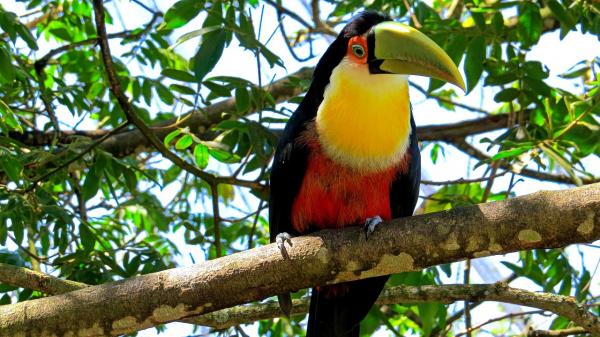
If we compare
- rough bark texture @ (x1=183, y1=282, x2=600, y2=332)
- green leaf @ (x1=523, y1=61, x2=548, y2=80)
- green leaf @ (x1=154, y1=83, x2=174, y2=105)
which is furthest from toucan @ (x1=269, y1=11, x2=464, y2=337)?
green leaf @ (x1=154, y1=83, x2=174, y2=105)

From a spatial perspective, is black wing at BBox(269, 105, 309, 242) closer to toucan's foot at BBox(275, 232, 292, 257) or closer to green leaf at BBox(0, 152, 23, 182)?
toucan's foot at BBox(275, 232, 292, 257)

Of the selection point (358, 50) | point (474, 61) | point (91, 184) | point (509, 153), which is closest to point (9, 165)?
point (91, 184)

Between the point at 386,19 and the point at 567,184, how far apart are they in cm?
244

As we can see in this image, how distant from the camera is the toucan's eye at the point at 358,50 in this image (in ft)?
14.6

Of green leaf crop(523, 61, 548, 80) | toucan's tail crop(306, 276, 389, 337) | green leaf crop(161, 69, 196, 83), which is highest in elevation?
green leaf crop(161, 69, 196, 83)

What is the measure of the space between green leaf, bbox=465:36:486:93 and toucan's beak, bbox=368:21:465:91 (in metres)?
0.71

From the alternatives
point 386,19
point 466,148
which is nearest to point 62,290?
point 386,19

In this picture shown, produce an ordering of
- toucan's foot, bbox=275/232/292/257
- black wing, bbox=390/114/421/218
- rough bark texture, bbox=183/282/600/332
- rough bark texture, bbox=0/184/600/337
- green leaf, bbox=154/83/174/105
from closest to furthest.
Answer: rough bark texture, bbox=0/184/600/337
toucan's foot, bbox=275/232/292/257
rough bark texture, bbox=183/282/600/332
black wing, bbox=390/114/421/218
green leaf, bbox=154/83/174/105

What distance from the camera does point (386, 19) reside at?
455cm

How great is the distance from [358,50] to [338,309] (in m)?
1.45

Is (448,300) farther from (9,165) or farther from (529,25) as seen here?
(9,165)

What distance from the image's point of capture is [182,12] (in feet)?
14.8

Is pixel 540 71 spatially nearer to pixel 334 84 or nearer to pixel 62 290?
pixel 334 84

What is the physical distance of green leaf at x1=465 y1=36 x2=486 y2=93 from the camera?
4.93 m
